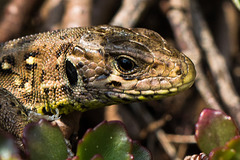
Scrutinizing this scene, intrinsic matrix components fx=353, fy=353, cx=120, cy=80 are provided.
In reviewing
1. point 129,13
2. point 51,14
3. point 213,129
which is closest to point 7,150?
point 213,129

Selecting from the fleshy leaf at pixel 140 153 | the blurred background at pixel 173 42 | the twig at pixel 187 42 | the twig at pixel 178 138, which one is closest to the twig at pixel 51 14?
the blurred background at pixel 173 42

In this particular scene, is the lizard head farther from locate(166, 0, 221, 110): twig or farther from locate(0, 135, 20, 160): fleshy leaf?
locate(166, 0, 221, 110): twig

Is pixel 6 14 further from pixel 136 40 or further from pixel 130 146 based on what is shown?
pixel 130 146

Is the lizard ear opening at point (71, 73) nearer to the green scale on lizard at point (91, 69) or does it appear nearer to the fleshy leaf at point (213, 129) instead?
the green scale on lizard at point (91, 69)

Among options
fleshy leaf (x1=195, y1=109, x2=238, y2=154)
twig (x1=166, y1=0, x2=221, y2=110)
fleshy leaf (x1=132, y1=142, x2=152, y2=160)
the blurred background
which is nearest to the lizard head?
fleshy leaf (x1=132, y1=142, x2=152, y2=160)

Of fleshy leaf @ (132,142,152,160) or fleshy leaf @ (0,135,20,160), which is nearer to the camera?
fleshy leaf @ (0,135,20,160)

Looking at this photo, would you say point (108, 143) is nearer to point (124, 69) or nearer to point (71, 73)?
point (124, 69)
